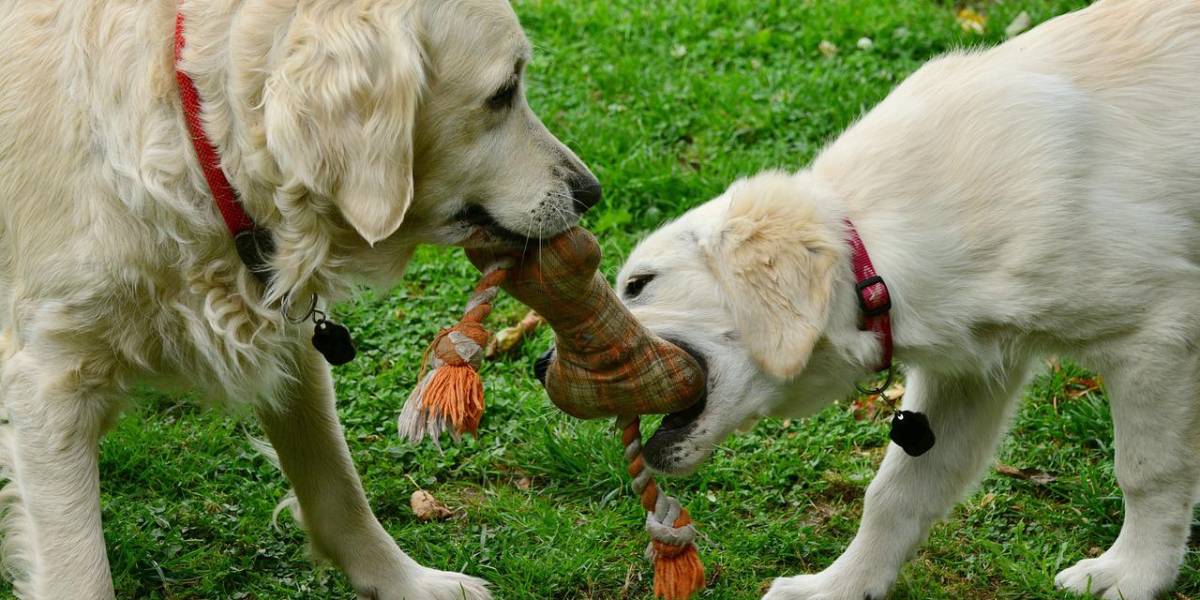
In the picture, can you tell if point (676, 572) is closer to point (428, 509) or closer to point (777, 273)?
point (777, 273)

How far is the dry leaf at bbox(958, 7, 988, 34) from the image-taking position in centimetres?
611

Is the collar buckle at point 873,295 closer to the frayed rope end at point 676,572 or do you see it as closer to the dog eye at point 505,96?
the frayed rope end at point 676,572

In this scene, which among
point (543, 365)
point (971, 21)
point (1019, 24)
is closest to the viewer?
point (543, 365)

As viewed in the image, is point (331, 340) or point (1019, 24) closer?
point (331, 340)

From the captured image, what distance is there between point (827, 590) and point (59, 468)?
195 cm

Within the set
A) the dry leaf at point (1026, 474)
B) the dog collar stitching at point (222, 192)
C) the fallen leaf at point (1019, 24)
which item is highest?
the dog collar stitching at point (222, 192)

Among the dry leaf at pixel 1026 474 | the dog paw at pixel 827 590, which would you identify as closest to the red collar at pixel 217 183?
the dog paw at pixel 827 590

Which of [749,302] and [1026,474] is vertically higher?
[749,302]

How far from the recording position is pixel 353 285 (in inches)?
120

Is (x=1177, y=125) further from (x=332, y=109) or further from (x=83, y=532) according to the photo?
(x=83, y=532)

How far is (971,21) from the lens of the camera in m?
6.24

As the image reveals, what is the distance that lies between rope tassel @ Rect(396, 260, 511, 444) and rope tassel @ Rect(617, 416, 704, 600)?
0.63 meters

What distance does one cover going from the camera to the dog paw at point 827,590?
350cm

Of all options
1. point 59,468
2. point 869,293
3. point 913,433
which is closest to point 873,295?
point 869,293
